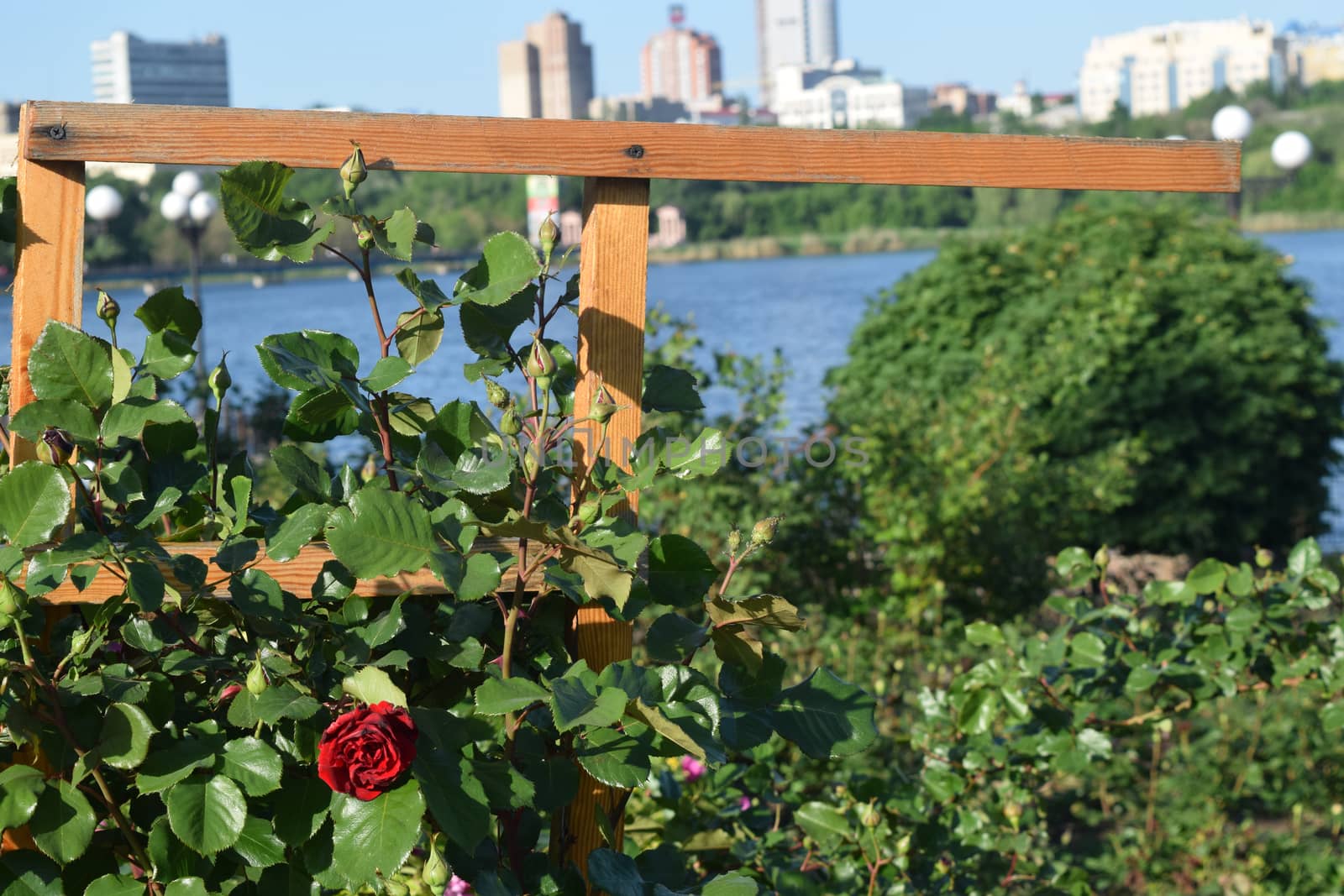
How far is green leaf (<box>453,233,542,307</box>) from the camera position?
3.42ft

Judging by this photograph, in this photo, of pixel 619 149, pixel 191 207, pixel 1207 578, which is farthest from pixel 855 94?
pixel 619 149

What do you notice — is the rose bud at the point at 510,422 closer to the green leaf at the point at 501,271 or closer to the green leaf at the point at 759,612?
the green leaf at the point at 501,271

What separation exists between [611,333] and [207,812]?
53 cm

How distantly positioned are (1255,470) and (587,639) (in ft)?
21.1

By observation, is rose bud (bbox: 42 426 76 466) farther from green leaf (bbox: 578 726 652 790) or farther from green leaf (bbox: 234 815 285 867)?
green leaf (bbox: 578 726 652 790)

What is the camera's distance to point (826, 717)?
1058 millimetres

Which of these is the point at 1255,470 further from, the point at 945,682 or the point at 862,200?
the point at 862,200

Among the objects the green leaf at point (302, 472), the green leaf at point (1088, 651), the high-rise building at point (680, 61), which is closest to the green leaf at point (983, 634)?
the green leaf at point (1088, 651)

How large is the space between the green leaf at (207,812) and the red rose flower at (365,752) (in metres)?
0.10

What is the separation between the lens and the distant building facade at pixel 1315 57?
10431 cm

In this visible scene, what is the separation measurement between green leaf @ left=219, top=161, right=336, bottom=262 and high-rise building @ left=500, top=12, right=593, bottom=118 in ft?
122

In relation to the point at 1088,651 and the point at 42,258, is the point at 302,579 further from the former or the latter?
the point at 1088,651

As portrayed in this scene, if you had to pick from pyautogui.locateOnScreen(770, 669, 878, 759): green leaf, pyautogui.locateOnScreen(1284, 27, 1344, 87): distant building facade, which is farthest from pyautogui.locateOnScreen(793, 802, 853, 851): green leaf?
pyautogui.locateOnScreen(1284, 27, 1344, 87): distant building facade

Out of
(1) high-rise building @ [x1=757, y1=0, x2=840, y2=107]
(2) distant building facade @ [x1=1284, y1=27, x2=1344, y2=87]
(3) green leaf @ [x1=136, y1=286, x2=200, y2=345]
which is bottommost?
(3) green leaf @ [x1=136, y1=286, x2=200, y2=345]
